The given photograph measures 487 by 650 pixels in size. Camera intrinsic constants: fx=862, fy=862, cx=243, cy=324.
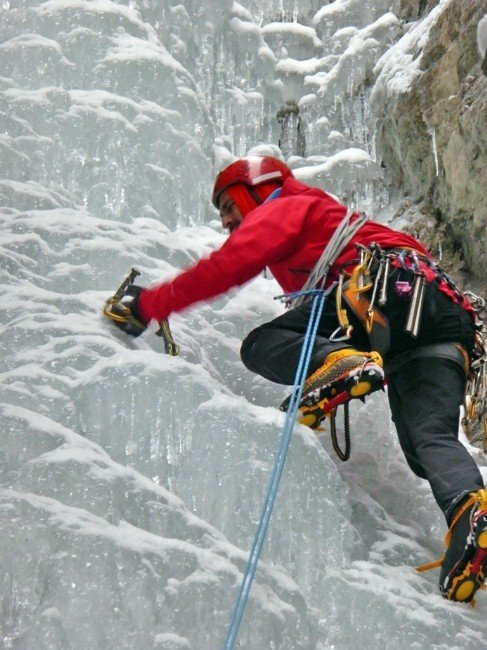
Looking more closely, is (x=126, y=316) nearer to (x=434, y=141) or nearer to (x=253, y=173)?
(x=253, y=173)

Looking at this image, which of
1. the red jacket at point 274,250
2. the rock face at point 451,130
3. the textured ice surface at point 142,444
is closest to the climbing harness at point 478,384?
the red jacket at point 274,250

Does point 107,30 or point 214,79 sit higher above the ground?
point 107,30

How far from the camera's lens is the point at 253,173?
9.25ft

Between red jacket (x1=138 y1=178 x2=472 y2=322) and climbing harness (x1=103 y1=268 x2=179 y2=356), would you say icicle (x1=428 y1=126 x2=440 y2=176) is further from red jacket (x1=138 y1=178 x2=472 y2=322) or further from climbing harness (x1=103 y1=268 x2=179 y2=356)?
climbing harness (x1=103 y1=268 x2=179 y2=356)

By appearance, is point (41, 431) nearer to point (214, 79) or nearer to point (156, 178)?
point (156, 178)

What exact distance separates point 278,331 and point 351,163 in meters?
4.46

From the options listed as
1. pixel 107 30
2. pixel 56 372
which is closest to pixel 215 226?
pixel 107 30

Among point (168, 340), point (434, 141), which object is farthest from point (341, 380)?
point (434, 141)


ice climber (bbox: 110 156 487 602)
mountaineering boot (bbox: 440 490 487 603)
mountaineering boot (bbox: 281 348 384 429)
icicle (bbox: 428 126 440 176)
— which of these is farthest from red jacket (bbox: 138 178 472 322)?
icicle (bbox: 428 126 440 176)

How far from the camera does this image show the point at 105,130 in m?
4.32

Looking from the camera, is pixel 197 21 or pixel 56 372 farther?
pixel 197 21

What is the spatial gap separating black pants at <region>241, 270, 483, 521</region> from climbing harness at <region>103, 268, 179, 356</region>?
0.78 feet

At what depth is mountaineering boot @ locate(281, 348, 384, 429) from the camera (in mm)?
2178

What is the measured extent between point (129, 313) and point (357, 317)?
2.30 ft
